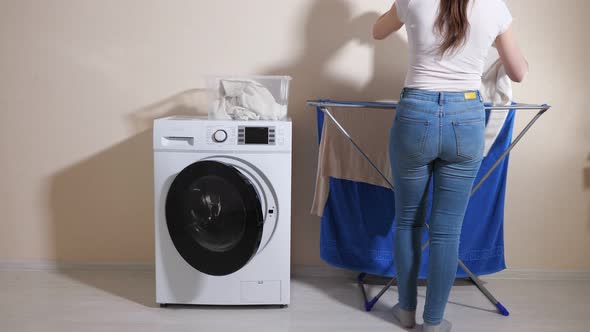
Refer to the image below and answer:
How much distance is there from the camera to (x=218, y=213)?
2156 mm

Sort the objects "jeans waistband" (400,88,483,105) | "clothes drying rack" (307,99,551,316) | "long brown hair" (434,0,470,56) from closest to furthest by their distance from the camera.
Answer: "long brown hair" (434,0,470,56) → "jeans waistband" (400,88,483,105) → "clothes drying rack" (307,99,551,316)

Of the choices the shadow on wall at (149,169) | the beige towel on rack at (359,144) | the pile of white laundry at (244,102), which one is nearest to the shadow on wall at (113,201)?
the shadow on wall at (149,169)

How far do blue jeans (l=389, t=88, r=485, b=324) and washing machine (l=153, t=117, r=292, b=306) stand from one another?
0.50m

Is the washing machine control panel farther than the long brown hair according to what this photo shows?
Yes

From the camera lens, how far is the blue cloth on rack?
2484mm

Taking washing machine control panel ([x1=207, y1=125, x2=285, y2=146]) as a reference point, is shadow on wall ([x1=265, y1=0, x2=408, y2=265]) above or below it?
above

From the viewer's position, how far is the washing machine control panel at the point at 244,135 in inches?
86.0

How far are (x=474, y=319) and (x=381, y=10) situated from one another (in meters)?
1.47

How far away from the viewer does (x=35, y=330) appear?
2088mm

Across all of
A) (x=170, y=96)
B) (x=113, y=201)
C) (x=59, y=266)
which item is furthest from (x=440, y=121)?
(x=59, y=266)

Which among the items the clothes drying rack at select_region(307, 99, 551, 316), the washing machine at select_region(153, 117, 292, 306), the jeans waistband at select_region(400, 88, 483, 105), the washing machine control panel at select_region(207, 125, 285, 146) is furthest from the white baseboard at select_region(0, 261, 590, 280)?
the jeans waistband at select_region(400, 88, 483, 105)

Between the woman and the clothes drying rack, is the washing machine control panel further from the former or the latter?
the woman

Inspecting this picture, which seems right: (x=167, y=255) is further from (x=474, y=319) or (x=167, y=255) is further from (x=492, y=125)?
(x=492, y=125)

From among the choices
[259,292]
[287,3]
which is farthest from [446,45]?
[259,292]
